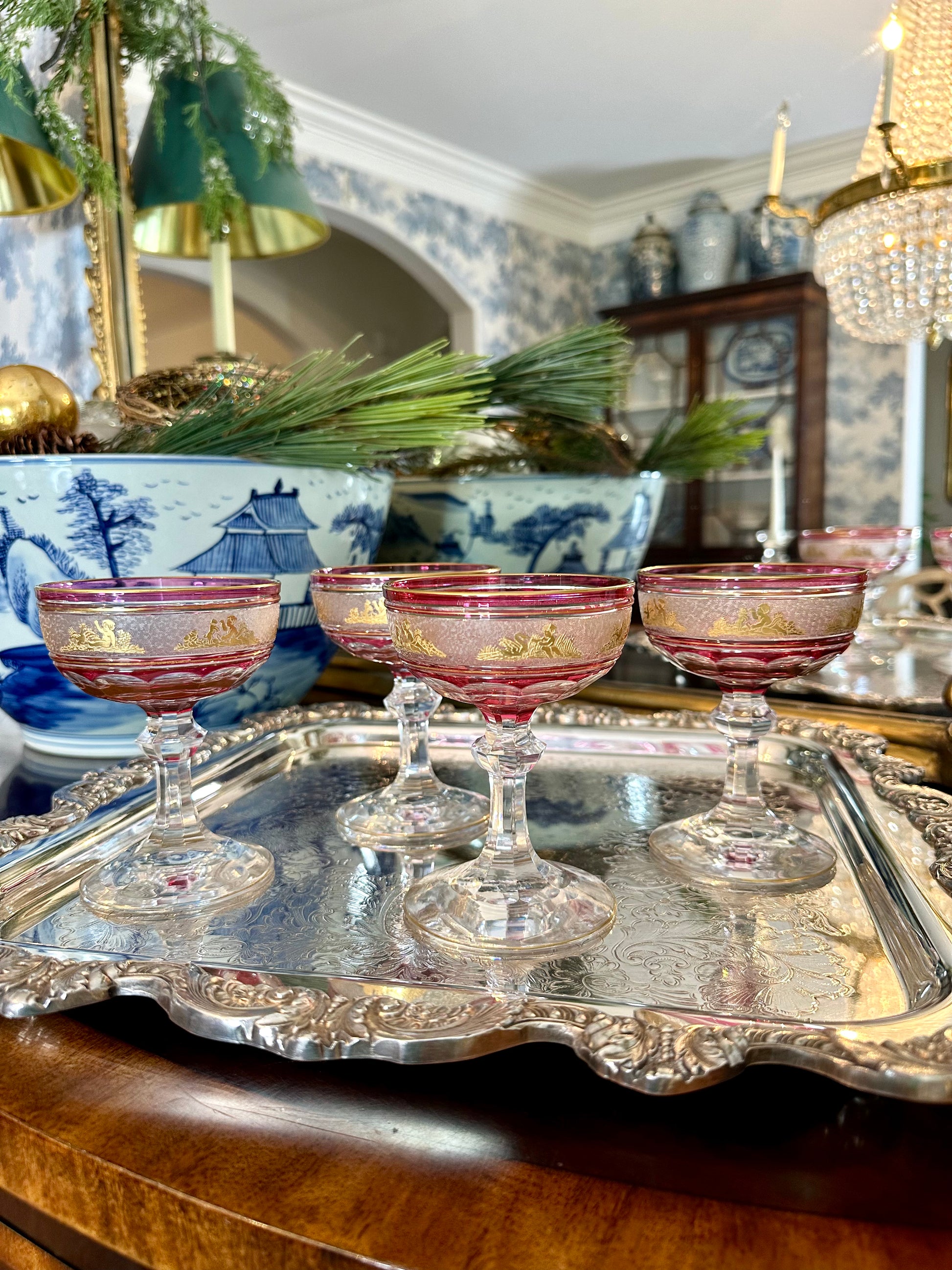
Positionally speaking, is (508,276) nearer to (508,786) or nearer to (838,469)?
(838,469)

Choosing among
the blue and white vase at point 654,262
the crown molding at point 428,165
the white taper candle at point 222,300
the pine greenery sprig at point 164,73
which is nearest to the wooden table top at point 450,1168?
the white taper candle at point 222,300

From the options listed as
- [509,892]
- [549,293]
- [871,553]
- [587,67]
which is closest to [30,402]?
[509,892]

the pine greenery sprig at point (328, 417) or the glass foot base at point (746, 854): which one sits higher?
the pine greenery sprig at point (328, 417)

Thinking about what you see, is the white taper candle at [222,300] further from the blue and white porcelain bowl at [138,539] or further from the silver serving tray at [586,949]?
the silver serving tray at [586,949]

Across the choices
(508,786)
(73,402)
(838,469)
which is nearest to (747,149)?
(838,469)

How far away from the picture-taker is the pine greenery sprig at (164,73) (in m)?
0.64

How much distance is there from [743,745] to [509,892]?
0.43 feet

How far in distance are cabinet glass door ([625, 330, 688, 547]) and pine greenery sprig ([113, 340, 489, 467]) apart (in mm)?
2460

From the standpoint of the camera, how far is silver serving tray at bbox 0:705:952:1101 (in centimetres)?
20

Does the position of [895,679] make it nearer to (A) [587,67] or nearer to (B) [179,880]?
(B) [179,880]

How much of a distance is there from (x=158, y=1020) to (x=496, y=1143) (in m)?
0.10

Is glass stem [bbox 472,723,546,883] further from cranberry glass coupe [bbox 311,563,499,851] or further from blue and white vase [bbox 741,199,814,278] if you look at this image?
blue and white vase [bbox 741,199,814,278]

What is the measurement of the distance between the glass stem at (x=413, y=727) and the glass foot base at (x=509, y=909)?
0.11m

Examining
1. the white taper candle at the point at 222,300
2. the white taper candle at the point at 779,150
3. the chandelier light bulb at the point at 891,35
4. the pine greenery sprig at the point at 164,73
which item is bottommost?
the white taper candle at the point at 222,300
